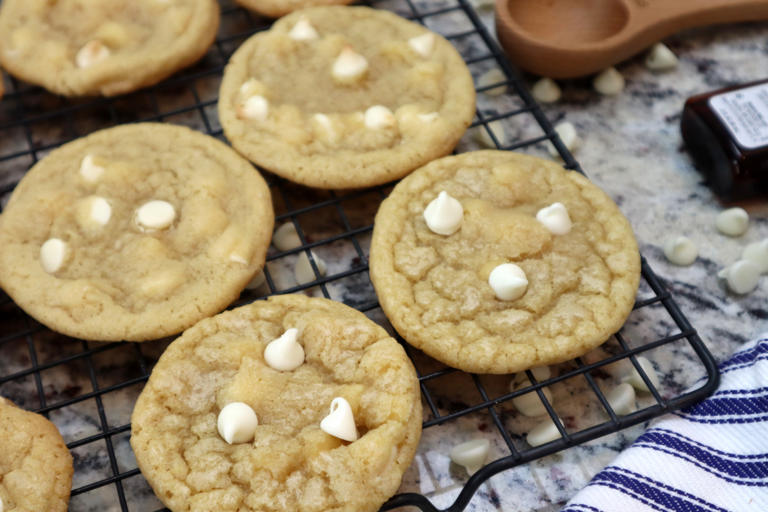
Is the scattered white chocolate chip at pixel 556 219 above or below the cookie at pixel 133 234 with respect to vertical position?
above

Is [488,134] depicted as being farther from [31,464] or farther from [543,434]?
[31,464]

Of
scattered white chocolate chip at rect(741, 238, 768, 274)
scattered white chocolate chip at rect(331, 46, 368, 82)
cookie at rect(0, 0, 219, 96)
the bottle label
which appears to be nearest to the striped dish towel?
scattered white chocolate chip at rect(741, 238, 768, 274)

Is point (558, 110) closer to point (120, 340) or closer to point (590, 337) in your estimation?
point (590, 337)

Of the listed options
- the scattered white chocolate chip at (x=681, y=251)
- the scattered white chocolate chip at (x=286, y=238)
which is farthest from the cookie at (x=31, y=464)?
the scattered white chocolate chip at (x=681, y=251)

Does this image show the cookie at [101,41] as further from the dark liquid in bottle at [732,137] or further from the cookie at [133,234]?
the dark liquid in bottle at [732,137]

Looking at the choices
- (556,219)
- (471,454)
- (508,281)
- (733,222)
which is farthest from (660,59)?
(471,454)

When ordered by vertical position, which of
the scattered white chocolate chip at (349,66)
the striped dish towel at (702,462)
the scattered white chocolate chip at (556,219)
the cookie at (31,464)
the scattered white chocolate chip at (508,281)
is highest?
the scattered white chocolate chip at (349,66)

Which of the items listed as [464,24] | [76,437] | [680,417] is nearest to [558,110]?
[464,24]
